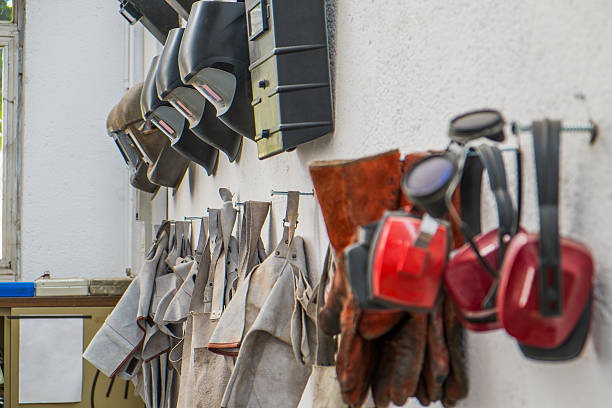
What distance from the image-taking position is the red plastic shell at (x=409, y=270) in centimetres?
55

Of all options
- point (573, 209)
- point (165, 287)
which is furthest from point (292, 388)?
point (165, 287)

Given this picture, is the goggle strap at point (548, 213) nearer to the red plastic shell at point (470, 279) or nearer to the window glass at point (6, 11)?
the red plastic shell at point (470, 279)

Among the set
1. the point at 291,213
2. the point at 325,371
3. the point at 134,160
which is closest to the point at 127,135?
the point at 134,160

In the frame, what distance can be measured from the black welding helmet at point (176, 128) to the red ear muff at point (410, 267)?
1.90 metres

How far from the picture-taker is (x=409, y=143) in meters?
0.89

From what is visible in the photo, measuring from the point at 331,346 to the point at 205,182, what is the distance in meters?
1.78

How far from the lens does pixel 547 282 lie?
0.47 metres

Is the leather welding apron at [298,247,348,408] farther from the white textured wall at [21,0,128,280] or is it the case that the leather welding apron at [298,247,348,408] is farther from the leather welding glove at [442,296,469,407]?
the white textured wall at [21,0,128,280]

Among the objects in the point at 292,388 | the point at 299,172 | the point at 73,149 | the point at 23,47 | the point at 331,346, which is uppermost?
the point at 23,47

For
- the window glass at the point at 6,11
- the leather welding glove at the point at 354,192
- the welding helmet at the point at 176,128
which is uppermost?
the window glass at the point at 6,11

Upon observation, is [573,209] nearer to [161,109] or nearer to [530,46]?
[530,46]

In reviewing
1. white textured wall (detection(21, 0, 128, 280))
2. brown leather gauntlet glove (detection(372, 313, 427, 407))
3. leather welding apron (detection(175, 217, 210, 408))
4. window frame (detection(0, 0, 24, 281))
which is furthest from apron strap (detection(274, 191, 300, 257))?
window frame (detection(0, 0, 24, 281))

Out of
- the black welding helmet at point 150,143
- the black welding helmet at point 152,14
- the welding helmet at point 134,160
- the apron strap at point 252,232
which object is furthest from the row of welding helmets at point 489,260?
the welding helmet at point 134,160

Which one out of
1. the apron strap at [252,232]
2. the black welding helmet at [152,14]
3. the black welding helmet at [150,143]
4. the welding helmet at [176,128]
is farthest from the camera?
the black welding helmet at [150,143]
